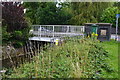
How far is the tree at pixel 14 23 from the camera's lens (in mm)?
7566

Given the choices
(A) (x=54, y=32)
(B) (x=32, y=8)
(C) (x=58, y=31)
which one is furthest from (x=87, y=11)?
(B) (x=32, y=8)

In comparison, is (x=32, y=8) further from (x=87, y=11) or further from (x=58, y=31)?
(x=58, y=31)

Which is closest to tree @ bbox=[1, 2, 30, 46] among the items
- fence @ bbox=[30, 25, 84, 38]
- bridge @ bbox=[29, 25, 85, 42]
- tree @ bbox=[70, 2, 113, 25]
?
bridge @ bbox=[29, 25, 85, 42]

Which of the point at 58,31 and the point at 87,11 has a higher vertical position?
the point at 87,11

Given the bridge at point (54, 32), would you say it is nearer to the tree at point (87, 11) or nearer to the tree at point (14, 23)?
the tree at point (14, 23)

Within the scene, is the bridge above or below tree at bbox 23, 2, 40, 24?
below

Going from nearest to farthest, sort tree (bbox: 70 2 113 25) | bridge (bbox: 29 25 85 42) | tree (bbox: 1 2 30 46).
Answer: tree (bbox: 1 2 30 46) < bridge (bbox: 29 25 85 42) < tree (bbox: 70 2 113 25)

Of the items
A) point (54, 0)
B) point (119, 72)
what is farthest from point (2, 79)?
point (54, 0)

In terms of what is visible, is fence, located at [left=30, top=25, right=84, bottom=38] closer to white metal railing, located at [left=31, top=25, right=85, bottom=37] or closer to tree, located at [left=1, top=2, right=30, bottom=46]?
white metal railing, located at [left=31, top=25, right=85, bottom=37]

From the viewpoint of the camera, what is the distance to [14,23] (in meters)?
7.86

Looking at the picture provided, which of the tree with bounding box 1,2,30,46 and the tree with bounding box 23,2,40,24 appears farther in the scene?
the tree with bounding box 23,2,40,24

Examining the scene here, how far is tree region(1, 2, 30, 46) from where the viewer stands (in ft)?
A: 24.8

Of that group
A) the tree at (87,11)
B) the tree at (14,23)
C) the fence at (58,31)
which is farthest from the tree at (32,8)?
the tree at (14,23)

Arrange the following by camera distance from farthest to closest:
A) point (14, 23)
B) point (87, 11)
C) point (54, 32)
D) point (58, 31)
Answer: point (87, 11) < point (58, 31) < point (54, 32) < point (14, 23)
